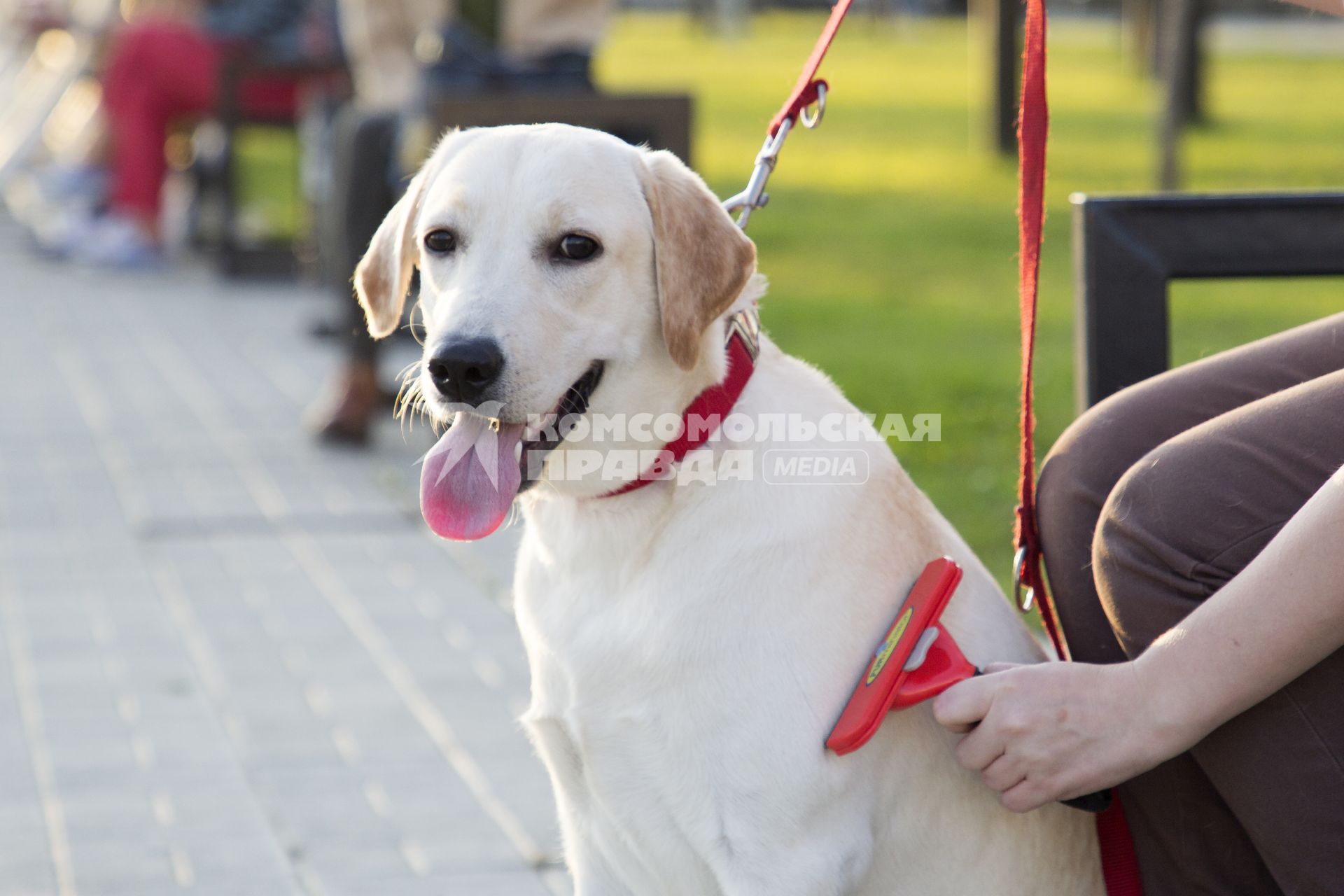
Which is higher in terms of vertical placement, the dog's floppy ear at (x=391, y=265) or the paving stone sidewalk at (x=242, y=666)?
the dog's floppy ear at (x=391, y=265)

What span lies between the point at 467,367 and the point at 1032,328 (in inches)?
31.5

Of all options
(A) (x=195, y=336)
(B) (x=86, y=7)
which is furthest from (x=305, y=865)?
(B) (x=86, y=7)

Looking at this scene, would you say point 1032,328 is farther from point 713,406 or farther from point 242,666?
point 242,666

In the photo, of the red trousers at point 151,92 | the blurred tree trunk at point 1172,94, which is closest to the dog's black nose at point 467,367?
the blurred tree trunk at point 1172,94

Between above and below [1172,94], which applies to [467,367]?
above

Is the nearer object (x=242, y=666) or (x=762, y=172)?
(x=762, y=172)

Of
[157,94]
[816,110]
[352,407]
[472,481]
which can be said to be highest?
[816,110]

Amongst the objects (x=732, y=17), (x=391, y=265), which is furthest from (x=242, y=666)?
(x=732, y=17)

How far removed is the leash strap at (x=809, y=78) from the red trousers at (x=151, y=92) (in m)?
8.28

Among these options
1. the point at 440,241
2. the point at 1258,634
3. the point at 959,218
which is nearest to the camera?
the point at 1258,634

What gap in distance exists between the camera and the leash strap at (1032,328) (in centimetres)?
215

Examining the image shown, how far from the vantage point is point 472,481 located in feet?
6.97

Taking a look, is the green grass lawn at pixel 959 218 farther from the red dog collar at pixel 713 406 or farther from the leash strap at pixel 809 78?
the red dog collar at pixel 713 406

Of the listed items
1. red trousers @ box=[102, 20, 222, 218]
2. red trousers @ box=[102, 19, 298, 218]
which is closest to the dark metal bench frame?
red trousers @ box=[102, 19, 298, 218]
